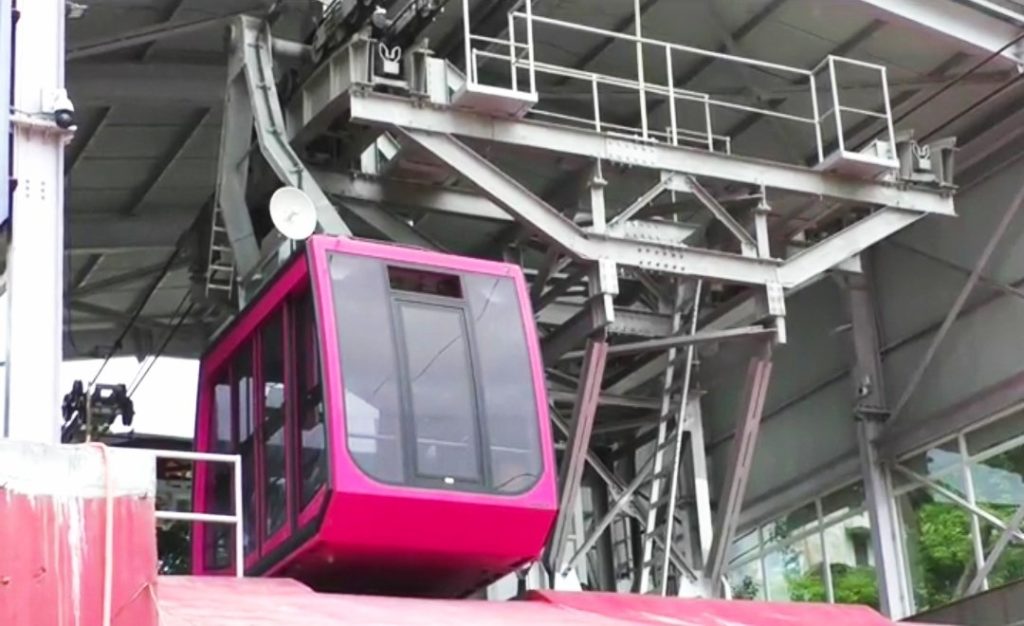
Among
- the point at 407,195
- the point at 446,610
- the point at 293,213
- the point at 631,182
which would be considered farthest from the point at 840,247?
the point at 446,610

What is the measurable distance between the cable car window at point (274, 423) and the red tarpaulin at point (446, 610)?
2211mm

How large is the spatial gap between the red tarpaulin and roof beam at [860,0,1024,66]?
6.73 m

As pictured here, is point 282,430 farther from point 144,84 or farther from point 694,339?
point 144,84

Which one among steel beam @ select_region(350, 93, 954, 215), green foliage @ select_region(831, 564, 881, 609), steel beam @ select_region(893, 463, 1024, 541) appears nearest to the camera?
steel beam @ select_region(350, 93, 954, 215)

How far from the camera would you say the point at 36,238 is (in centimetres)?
852

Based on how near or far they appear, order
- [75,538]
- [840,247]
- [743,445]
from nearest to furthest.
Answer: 1. [75,538]
2. [743,445]
3. [840,247]

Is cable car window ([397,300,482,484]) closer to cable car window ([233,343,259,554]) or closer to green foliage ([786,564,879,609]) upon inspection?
→ cable car window ([233,343,259,554])

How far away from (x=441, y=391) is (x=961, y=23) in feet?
25.9

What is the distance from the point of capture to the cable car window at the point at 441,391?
11.1 m

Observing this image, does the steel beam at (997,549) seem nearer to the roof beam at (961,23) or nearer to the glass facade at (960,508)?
the glass facade at (960,508)

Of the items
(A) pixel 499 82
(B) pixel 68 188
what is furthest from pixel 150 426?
(A) pixel 499 82

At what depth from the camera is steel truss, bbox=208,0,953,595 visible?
1370cm

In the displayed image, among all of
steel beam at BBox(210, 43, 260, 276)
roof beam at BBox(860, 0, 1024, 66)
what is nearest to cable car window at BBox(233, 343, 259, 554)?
steel beam at BBox(210, 43, 260, 276)

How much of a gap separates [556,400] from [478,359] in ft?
16.9
